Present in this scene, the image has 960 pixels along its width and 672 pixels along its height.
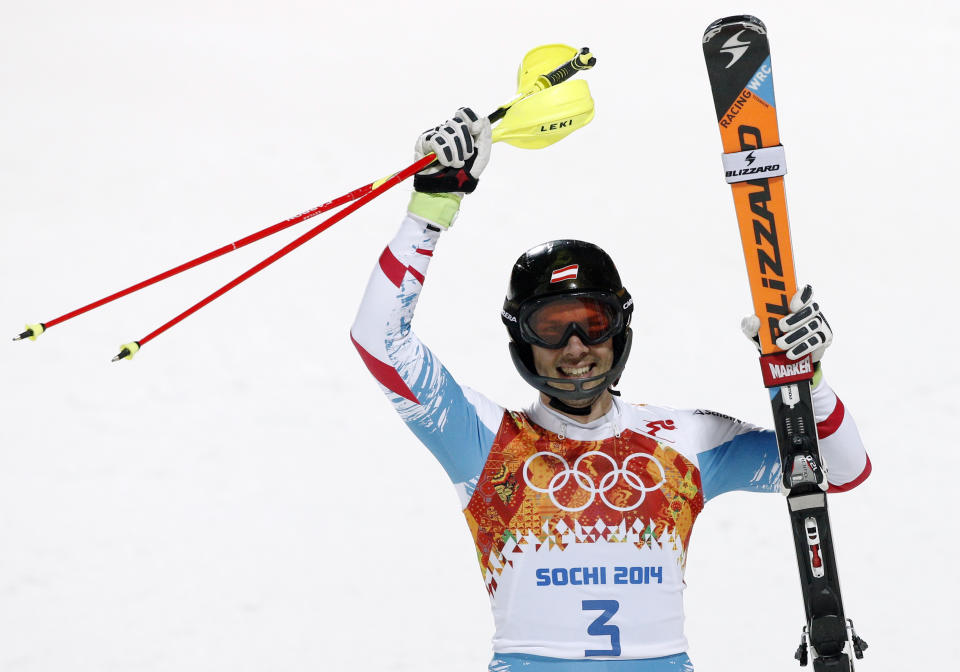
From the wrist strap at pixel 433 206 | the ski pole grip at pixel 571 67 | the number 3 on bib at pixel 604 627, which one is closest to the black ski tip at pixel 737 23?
the ski pole grip at pixel 571 67

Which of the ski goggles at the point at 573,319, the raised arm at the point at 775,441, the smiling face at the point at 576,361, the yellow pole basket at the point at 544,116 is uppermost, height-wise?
the yellow pole basket at the point at 544,116

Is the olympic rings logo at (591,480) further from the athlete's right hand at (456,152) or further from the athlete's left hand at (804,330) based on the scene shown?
the athlete's right hand at (456,152)

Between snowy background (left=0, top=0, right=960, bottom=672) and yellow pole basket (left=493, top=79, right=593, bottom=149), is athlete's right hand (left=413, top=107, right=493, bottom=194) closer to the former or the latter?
yellow pole basket (left=493, top=79, right=593, bottom=149)

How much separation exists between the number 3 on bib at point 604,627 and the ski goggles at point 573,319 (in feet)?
1.86

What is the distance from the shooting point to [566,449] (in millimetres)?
2910

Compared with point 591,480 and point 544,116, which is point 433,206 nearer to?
point 544,116

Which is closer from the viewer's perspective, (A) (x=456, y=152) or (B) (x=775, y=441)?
(A) (x=456, y=152)

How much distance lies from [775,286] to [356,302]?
149 inches

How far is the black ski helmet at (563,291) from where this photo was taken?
288cm

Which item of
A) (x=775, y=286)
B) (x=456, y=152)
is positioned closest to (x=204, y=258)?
(x=456, y=152)

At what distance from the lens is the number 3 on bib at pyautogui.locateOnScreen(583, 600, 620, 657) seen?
273cm

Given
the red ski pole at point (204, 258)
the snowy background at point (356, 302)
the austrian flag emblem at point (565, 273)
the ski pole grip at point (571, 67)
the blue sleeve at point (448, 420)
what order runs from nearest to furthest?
1. the red ski pole at point (204, 258)
2. the blue sleeve at point (448, 420)
3. the austrian flag emblem at point (565, 273)
4. the ski pole grip at point (571, 67)
5. the snowy background at point (356, 302)

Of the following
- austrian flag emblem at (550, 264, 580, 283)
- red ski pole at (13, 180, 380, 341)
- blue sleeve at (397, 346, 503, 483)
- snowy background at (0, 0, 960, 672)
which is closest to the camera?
red ski pole at (13, 180, 380, 341)

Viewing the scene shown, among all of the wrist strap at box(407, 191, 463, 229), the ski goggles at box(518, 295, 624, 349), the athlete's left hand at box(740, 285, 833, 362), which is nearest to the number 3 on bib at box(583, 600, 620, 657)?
the ski goggles at box(518, 295, 624, 349)
